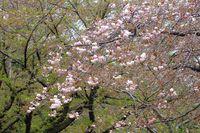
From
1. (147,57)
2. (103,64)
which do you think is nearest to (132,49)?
(147,57)

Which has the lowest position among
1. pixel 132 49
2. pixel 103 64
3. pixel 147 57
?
pixel 147 57

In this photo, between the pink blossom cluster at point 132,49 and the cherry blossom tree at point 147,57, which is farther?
the pink blossom cluster at point 132,49

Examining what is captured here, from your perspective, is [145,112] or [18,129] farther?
[18,129]

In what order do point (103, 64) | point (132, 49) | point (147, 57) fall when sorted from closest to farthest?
point (132, 49) < point (147, 57) < point (103, 64)

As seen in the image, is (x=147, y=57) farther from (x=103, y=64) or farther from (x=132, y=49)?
(x=103, y=64)

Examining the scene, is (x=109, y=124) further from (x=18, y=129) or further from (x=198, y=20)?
(x=198, y=20)

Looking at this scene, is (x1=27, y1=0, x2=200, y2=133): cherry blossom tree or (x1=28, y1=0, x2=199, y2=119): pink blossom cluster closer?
(x1=27, y1=0, x2=200, y2=133): cherry blossom tree

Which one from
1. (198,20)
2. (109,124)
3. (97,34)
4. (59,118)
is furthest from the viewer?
(59,118)

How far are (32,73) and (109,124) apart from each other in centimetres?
222

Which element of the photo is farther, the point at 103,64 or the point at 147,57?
the point at 103,64

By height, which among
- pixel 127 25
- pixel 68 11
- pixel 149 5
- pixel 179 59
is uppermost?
pixel 68 11

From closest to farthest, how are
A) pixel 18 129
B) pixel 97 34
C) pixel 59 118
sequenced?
pixel 97 34, pixel 59 118, pixel 18 129

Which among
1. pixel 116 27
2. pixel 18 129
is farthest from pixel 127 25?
pixel 18 129

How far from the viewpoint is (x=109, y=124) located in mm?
9742
